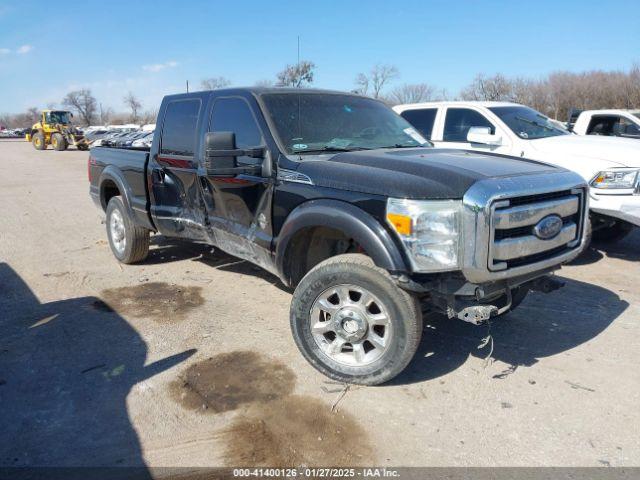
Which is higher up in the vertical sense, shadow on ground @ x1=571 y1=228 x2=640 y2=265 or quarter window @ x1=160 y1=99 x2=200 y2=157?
quarter window @ x1=160 y1=99 x2=200 y2=157

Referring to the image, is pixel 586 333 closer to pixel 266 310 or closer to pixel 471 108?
pixel 266 310

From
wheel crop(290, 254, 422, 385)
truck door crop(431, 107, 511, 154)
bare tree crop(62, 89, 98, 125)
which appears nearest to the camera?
wheel crop(290, 254, 422, 385)

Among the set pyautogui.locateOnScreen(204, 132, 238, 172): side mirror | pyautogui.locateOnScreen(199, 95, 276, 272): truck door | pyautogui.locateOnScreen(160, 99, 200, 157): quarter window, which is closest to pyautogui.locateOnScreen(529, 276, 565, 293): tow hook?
pyautogui.locateOnScreen(199, 95, 276, 272): truck door

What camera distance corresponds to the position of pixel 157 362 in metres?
3.86

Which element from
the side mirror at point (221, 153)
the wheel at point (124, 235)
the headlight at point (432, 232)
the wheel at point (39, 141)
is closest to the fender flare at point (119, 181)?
the wheel at point (124, 235)

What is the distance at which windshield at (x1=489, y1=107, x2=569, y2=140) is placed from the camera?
7342 mm

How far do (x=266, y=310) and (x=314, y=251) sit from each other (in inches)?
43.6

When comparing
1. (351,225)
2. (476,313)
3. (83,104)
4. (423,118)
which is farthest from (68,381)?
(83,104)

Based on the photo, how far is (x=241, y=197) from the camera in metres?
4.33

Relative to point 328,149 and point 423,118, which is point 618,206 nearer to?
point 423,118

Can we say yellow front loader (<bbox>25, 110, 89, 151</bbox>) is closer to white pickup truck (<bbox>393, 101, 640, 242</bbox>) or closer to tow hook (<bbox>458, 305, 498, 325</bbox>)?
white pickup truck (<bbox>393, 101, 640, 242</bbox>)

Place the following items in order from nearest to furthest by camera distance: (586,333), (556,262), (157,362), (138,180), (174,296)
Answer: (556,262) → (157,362) → (586,333) → (174,296) → (138,180)

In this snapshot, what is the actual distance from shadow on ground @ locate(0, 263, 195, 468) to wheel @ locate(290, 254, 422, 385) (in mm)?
1108

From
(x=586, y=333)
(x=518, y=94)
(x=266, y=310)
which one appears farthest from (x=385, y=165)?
(x=518, y=94)
